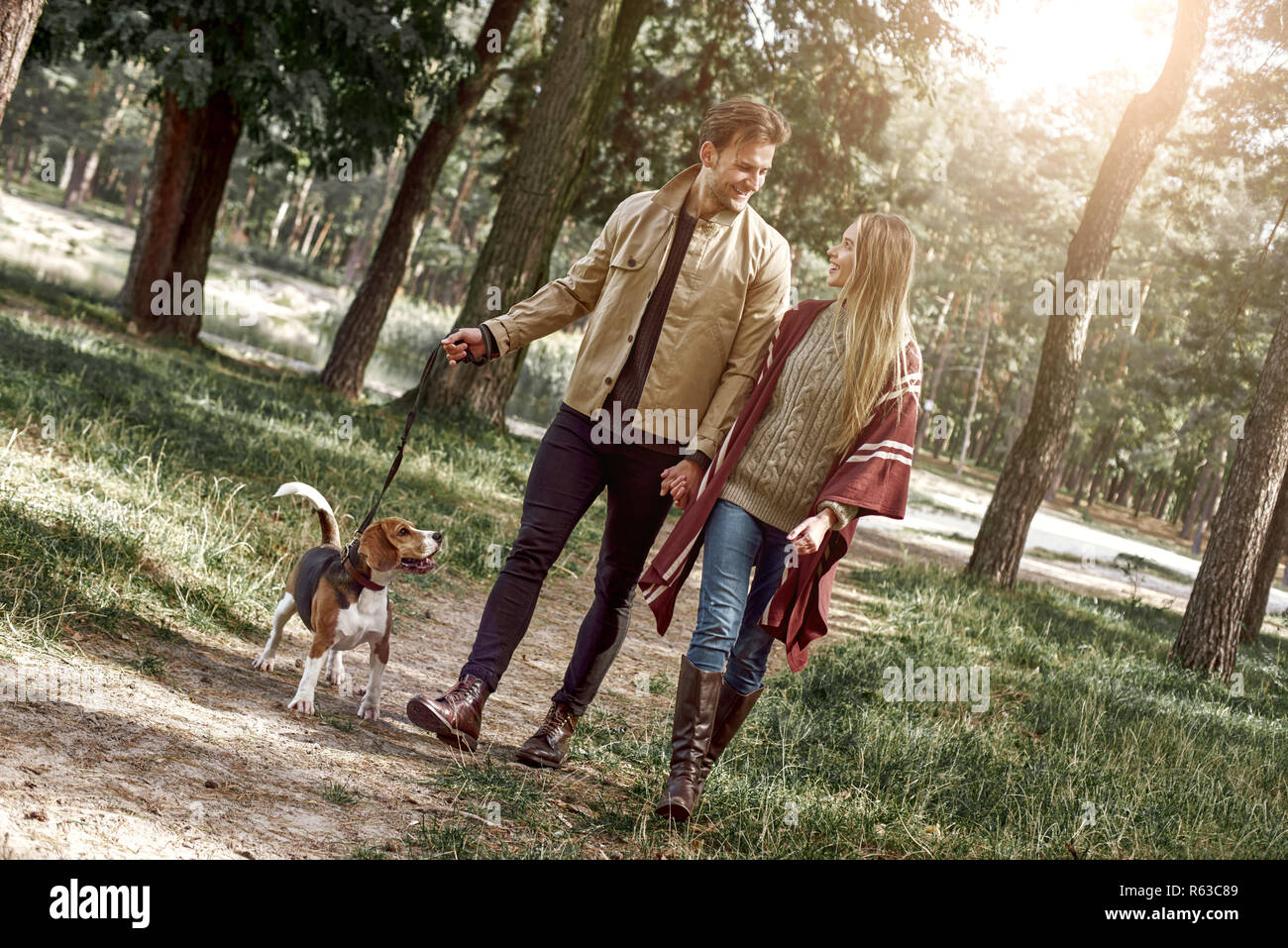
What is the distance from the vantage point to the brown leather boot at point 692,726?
3.87 meters

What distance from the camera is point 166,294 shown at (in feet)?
51.9

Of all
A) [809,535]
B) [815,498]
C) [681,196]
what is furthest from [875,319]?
[681,196]

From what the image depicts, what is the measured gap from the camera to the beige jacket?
13.5 feet

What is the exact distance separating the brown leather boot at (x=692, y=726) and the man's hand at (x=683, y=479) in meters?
0.60

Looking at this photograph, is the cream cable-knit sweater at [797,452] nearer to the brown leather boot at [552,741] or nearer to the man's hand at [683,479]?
the man's hand at [683,479]

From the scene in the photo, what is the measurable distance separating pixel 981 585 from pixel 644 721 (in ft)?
24.8

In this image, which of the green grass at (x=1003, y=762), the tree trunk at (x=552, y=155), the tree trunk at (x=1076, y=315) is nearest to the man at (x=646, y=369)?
the green grass at (x=1003, y=762)

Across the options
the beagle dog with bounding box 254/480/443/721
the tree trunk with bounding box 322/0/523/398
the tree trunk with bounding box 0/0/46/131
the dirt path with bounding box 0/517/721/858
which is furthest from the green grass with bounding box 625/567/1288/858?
the tree trunk with bounding box 322/0/523/398

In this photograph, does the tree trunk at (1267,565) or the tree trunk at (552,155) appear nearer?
the tree trunk at (552,155)

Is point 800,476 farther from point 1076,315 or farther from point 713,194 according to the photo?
point 1076,315

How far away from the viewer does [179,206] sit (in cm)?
1552

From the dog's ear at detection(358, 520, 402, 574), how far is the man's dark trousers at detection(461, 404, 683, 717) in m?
0.49

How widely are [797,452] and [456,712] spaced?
1.59 m

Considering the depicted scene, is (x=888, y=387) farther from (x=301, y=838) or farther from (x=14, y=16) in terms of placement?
(x=14, y=16)
